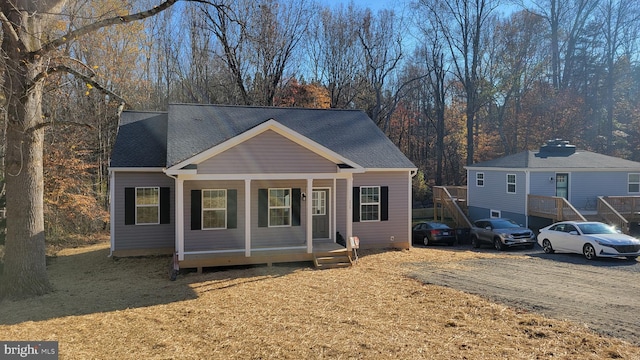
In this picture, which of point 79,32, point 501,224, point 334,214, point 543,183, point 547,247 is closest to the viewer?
point 79,32

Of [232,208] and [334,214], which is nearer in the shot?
[232,208]

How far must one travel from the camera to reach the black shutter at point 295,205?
48.8 ft

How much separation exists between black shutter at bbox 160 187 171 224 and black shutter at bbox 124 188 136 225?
891 mm

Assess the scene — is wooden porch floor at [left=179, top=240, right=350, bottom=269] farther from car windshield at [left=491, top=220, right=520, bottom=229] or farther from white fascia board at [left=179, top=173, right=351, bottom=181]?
car windshield at [left=491, top=220, right=520, bottom=229]

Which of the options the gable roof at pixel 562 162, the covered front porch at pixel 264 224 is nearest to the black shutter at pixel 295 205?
the covered front porch at pixel 264 224

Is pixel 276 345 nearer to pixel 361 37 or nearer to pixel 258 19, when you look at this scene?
pixel 258 19

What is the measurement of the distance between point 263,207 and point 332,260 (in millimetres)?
3058

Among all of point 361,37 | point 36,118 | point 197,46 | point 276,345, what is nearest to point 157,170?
point 36,118

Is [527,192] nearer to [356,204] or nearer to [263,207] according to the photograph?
[356,204]

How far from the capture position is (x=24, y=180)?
9648 mm

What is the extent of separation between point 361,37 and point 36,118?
29.7m

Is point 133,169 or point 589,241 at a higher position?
point 133,169

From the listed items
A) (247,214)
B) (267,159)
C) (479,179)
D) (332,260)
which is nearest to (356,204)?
(332,260)

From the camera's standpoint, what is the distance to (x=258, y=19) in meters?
29.7
